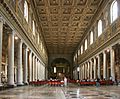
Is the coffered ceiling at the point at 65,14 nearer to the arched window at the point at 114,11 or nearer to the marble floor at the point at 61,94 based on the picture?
the arched window at the point at 114,11

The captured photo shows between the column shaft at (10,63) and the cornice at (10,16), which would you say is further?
the column shaft at (10,63)

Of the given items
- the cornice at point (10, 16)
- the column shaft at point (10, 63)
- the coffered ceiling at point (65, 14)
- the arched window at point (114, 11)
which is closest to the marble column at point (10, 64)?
the column shaft at point (10, 63)

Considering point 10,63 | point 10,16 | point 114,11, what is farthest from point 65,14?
point 10,16

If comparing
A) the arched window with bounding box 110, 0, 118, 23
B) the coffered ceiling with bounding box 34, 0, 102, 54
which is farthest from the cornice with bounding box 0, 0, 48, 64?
the coffered ceiling with bounding box 34, 0, 102, 54

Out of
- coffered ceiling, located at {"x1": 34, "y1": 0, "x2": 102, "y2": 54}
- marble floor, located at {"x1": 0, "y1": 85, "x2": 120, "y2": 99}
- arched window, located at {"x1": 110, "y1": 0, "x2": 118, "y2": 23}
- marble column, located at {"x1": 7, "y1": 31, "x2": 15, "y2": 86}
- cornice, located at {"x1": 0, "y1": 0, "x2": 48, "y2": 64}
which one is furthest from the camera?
coffered ceiling, located at {"x1": 34, "y1": 0, "x2": 102, "y2": 54}

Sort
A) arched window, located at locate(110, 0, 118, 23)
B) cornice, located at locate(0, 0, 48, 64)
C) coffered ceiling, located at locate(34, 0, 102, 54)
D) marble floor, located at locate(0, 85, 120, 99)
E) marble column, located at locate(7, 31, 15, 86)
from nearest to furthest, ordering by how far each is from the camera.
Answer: marble floor, located at locate(0, 85, 120, 99) → cornice, located at locate(0, 0, 48, 64) → marble column, located at locate(7, 31, 15, 86) → arched window, located at locate(110, 0, 118, 23) → coffered ceiling, located at locate(34, 0, 102, 54)

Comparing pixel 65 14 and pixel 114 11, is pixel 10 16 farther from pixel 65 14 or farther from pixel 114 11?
pixel 65 14

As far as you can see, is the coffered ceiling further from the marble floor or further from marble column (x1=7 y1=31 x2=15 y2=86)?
the marble floor

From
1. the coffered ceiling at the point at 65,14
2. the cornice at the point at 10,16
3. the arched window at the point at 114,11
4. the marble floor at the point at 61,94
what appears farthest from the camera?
the coffered ceiling at the point at 65,14

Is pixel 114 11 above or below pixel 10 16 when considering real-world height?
above

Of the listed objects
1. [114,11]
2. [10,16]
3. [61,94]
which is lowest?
[61,94]

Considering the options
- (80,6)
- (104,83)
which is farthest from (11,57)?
(80,6)

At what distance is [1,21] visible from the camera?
17266 millimetres

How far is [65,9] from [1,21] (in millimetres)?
20536
